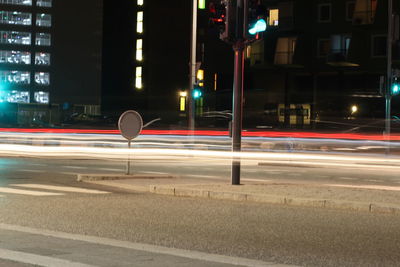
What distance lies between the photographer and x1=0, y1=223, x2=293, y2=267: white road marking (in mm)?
8039

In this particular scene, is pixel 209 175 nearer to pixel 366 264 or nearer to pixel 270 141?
pixel 366 264

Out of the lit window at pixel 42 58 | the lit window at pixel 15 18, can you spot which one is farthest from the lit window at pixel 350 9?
the lit window at pixel 15 18

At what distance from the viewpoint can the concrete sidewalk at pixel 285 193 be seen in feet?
43.7

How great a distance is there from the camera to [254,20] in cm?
1572

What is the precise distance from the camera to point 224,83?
6456 centimetres

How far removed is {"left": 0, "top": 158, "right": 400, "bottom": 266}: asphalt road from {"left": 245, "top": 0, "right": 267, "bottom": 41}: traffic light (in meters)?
3.76

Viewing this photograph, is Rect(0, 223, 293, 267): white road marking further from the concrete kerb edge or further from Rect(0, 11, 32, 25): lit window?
Rect(0, 11, 32, 25): lit window

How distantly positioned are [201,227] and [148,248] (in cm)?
203

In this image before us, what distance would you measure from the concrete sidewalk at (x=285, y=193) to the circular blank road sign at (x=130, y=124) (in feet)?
6.15

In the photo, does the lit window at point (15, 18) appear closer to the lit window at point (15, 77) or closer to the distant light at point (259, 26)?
the lit window at point (15, 77)

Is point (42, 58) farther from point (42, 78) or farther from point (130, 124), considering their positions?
point (130, 124)

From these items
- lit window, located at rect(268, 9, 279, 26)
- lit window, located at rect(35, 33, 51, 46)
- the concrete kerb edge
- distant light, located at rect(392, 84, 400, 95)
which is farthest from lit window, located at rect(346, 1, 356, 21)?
lit window, located at rect(35, 33, 51, 46)

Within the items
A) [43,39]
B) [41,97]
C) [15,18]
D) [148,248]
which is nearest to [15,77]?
[41,97]

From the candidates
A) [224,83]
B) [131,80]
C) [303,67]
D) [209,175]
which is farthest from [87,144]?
[131,80]
